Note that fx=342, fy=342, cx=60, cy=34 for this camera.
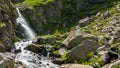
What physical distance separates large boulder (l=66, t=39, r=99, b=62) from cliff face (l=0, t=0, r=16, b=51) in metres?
10.2

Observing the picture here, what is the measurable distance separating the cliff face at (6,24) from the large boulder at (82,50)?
33.5 ft

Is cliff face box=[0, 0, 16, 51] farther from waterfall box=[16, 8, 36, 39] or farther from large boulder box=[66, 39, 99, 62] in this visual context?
waterfall box=[16, 8, 36, 39]

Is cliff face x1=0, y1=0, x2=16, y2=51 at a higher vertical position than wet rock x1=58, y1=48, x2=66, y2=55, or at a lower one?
higher

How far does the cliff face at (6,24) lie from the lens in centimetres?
4681

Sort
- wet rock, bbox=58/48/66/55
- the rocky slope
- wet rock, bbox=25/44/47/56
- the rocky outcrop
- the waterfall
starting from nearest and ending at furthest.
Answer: the rocky slope
wet rock, bbox=58/48/66/55
wet rock, bbox=25/44/47/56
the waterfall
the rocky outcrop

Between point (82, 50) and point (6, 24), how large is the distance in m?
15.2

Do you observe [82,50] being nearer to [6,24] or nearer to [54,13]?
[6,24]

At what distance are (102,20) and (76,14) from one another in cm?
1834

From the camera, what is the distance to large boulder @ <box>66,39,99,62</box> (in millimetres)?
39938

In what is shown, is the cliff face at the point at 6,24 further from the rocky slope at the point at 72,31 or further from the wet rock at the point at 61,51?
the wet rock at the point at 61,51

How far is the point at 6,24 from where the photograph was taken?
50562 millimetres

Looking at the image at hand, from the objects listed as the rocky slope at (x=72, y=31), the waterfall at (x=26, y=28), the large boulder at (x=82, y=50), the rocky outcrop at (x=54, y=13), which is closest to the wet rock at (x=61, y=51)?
the rocky slope at (x=72, y=31)

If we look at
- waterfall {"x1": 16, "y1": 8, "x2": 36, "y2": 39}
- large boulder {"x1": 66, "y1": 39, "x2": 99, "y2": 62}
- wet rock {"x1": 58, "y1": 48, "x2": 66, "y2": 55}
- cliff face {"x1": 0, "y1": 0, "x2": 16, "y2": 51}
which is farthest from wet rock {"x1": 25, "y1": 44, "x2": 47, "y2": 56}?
waterfall {"x1": 16, "y1": 8, "x2": 36, "y2": 39}

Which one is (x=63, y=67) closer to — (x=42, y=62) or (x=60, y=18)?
(x=42, y=62)
